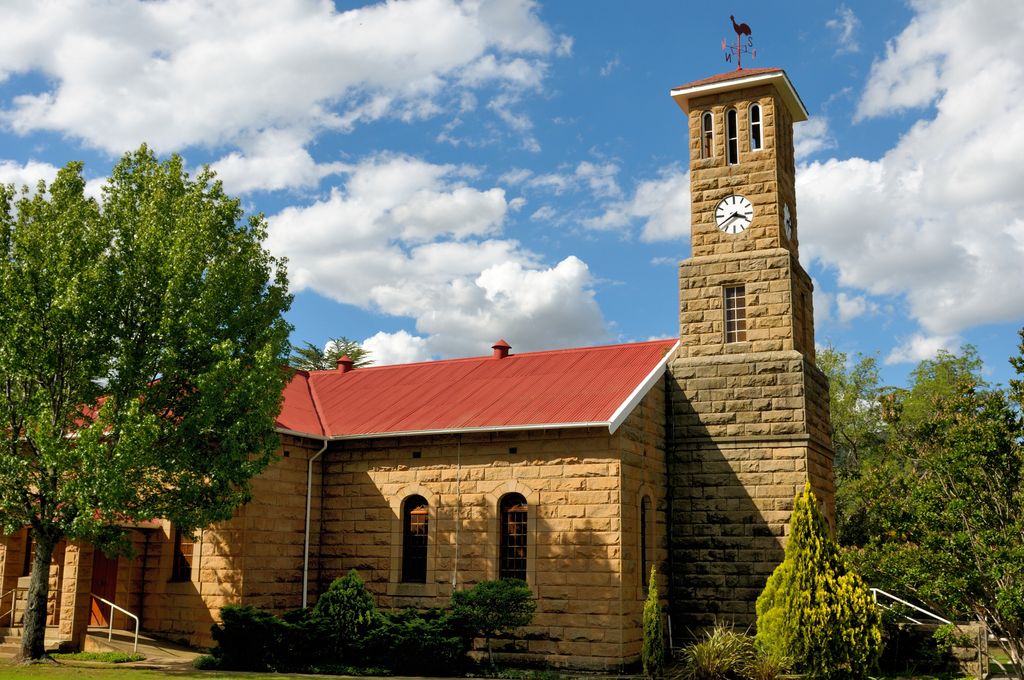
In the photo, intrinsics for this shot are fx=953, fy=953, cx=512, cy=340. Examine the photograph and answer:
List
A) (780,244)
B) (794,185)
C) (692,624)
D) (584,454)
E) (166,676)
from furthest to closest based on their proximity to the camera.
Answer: (794,185), (780,244), (692,624), (584,454), (166,676)

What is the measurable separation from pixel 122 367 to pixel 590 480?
32.3ft

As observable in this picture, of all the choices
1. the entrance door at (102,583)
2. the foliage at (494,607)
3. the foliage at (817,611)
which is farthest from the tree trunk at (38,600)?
the foliage at (817,611)

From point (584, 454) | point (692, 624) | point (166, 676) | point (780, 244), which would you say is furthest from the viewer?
point (780, 244)

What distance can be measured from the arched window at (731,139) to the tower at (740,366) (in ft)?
0.12

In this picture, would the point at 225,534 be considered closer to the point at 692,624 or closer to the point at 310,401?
the point at 310,401

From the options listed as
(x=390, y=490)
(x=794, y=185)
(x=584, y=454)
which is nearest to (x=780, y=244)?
(x=794, y=185)

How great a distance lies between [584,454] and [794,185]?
1019 cm

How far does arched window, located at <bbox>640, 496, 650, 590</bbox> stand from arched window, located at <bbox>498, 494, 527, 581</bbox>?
2.64 meters

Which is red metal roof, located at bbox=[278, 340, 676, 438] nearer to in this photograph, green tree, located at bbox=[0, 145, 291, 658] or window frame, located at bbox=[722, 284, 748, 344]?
window frame, located at bbox=[722, 284, 748, 344]

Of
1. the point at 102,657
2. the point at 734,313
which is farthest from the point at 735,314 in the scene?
the point at 102,657

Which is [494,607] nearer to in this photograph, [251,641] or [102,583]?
[251,641]

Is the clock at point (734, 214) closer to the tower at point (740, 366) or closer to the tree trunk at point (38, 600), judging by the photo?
the tower at point (740, 366)

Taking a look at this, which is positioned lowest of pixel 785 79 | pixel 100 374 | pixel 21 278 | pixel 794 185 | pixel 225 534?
pixel 225 534

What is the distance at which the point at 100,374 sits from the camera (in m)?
18.6
